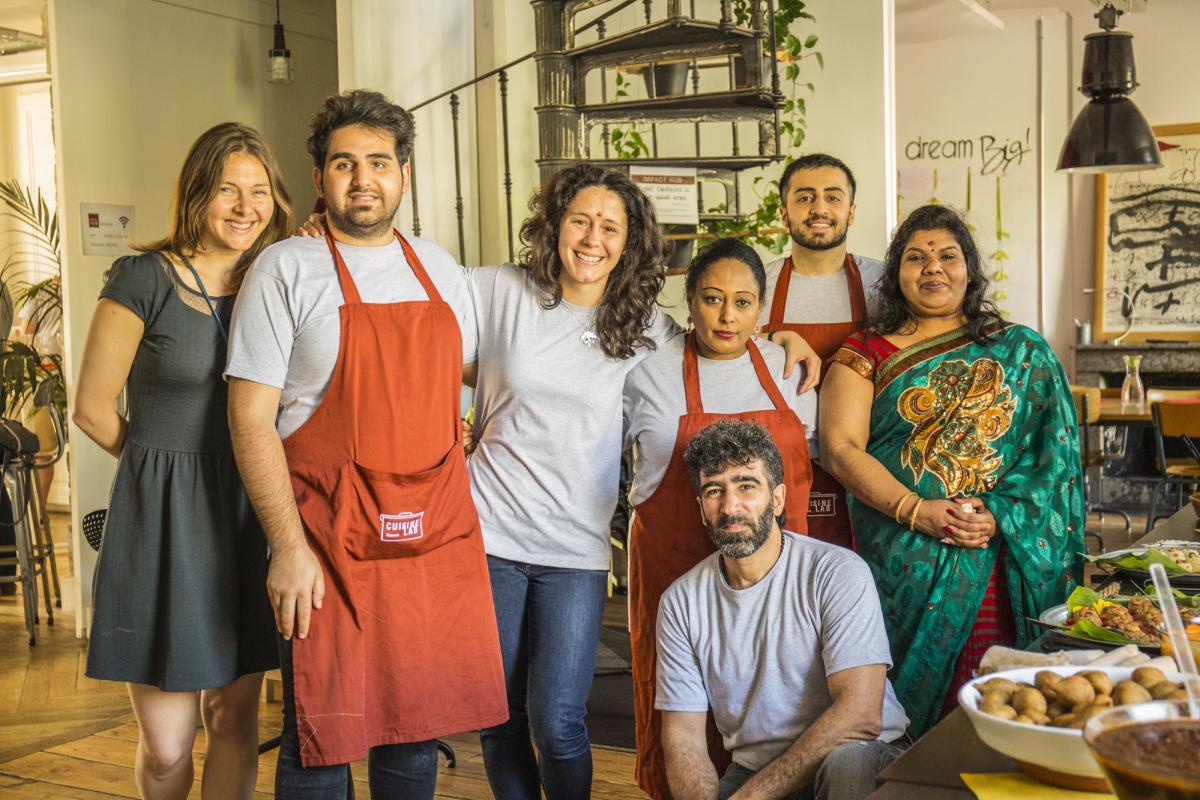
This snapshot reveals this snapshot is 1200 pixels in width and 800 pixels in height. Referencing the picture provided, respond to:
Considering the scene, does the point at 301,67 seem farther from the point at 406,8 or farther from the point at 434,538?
the point at 434,538

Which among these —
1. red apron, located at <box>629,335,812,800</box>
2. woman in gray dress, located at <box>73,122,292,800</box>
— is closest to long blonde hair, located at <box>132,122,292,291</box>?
woman in gray dress, located at <box>73,122,292,800</box>

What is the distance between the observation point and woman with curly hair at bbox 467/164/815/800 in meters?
2.29

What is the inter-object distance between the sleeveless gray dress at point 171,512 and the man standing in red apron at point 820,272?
1173 millimetres

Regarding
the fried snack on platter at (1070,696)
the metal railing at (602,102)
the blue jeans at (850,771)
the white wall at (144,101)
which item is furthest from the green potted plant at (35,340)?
the fried snack on platter at (1070,696)

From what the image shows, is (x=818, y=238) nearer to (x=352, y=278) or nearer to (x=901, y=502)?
(x=901, y=502)

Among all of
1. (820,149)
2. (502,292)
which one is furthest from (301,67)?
(502,292)

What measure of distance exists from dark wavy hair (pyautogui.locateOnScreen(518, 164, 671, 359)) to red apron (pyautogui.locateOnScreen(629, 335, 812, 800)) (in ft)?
0.44

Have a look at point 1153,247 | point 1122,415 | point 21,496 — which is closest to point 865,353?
point 21,496

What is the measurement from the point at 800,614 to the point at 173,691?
1.15m

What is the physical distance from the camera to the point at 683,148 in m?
5.89

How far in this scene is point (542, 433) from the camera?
2.28 metres

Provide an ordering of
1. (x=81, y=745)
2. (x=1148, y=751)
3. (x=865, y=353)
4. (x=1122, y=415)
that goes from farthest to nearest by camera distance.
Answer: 1. (x=1122, y=415)
2. (x=81, y=745)
3. (x=865, y=353)
4. (x=1148, y=751)

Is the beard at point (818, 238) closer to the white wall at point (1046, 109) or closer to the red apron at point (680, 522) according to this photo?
the red apron at point (680, 522)

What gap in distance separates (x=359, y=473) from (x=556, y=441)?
402 mm
